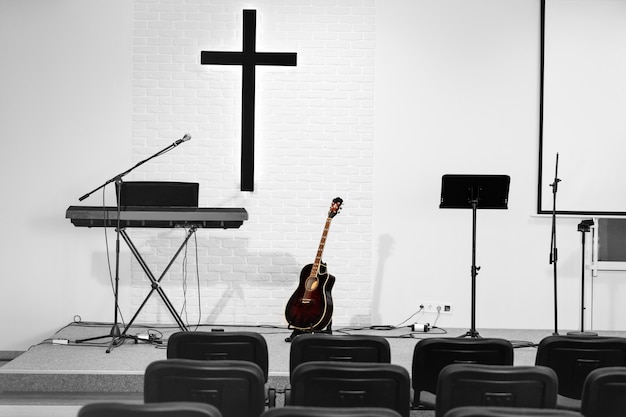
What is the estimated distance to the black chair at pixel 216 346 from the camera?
3846 mm

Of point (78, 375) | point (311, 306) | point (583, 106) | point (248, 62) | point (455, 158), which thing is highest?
point (248, 62)

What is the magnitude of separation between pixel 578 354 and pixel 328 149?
391cm

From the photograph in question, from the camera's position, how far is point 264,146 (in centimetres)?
728

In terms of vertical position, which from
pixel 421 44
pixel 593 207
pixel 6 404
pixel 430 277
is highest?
pixel 421 44

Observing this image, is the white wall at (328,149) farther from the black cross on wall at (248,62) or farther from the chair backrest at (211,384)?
the chair backrest at (211,384)

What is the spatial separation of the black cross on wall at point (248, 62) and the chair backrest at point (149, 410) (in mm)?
4910

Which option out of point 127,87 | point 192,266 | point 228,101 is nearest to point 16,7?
point 127,87

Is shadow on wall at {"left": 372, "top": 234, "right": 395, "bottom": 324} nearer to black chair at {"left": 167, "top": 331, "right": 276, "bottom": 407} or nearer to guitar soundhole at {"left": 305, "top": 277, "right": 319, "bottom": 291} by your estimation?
guitar soundhole at {"left": 305, "top": 277, "right": 319, "bottom": 291}

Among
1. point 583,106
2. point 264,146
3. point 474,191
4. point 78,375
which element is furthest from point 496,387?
point 583,106

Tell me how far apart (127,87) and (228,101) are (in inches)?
38.9

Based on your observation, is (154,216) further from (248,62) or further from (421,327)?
(421,327)

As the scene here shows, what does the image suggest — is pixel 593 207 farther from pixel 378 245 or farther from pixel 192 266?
pixel 192 266

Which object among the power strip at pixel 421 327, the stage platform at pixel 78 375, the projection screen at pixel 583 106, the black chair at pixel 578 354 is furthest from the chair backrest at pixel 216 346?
the projection screen at pixel 583 106

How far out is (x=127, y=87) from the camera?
7.24m
